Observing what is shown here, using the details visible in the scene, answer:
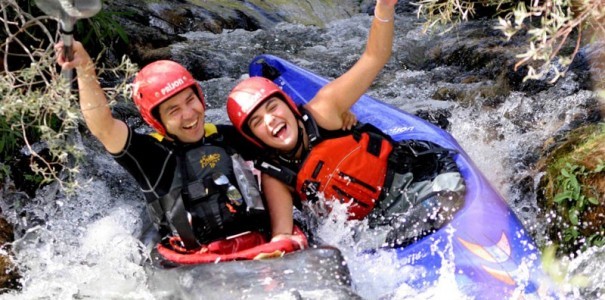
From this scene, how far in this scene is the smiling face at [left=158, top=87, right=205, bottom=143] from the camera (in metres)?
3.41

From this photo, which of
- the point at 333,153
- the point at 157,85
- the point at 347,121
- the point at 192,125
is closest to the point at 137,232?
the point at 192,125

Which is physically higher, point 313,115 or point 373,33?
point 373,33

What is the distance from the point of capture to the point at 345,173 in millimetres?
3684

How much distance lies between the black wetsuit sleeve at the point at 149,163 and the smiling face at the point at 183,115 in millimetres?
93

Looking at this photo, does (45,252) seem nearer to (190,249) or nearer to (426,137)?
(190,249)

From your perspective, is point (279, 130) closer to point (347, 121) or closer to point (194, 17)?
point (347, 121)

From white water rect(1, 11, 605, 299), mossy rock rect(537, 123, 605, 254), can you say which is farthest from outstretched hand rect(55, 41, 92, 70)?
mossy rock rect(537, 123, 605, 254)

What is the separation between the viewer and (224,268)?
310 cm

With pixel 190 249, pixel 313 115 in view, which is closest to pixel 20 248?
pixel 190 249

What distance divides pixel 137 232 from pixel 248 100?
986 millimetres

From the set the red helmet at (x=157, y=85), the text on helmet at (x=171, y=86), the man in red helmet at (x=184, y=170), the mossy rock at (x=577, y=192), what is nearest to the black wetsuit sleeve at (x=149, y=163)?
the man in red helmet at (x=184, y=170)

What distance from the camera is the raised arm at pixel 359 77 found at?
3.57 m

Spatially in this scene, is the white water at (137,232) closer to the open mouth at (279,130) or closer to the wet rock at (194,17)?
the open mouth at (279,130)

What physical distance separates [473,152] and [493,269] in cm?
169
